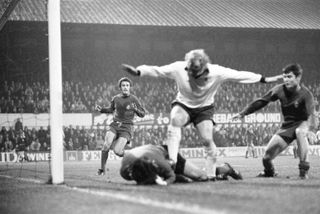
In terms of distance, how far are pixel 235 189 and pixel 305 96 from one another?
313cm

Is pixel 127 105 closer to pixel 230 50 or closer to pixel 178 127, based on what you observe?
pixel 178 127

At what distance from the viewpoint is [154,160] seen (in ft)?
26.0

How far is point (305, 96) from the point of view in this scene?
9.66m

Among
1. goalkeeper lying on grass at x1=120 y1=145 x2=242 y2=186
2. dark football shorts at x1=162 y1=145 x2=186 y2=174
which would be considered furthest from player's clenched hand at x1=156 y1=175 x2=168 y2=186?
dark football shorts at x1=162 y1=145 x2=186 y2=174

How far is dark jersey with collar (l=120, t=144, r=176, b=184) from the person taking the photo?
312 inches

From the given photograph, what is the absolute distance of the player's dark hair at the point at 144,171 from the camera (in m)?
7.90

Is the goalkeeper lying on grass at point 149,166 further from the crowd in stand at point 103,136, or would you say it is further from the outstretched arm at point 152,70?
the crowd in stand at point 103,136

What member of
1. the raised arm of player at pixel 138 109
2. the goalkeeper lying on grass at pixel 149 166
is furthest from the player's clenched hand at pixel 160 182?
the raised arm of player at pixel 138 109

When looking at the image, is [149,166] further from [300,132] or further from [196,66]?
[300,132]

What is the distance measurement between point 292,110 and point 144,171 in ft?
10.9

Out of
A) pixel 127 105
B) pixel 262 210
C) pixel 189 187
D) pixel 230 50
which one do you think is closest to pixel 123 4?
pixel 230 50

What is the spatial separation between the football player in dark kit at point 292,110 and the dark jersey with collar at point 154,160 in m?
2.01

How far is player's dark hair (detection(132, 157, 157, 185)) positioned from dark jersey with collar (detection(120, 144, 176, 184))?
0.06 m

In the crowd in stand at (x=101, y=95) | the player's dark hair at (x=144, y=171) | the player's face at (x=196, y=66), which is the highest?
the crowd in stand at (x=101, y=95)
